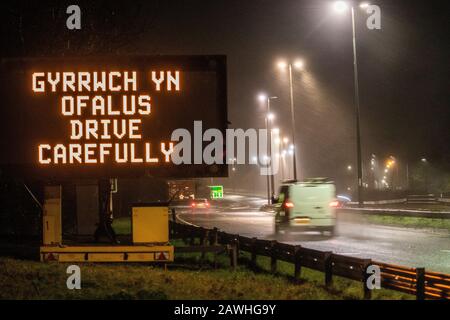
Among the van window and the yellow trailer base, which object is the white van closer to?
the van window

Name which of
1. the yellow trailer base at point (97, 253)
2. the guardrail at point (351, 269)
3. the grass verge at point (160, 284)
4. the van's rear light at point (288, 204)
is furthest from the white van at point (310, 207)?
the yellow trailer base at point (97, 253)

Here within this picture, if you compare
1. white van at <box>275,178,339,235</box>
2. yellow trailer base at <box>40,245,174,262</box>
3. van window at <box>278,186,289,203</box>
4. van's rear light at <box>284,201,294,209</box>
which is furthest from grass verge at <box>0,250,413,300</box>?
van window at <box>278,186,289,203</box>

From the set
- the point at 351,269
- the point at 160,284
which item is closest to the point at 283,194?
the point at 160,284

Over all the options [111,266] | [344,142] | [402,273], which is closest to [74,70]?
[111,266]

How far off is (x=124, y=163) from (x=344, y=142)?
9836 cm

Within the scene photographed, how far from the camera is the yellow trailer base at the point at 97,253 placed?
14.9 meters

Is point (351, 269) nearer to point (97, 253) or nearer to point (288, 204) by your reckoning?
point (97, 253)

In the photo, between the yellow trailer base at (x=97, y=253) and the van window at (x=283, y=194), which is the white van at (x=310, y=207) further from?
the yellow trailer base at (x=97, y=253)

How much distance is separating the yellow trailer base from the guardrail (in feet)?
8.96

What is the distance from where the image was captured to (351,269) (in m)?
12.2

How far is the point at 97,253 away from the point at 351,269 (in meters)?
5.74

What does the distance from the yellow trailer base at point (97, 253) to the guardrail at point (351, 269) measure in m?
2.73

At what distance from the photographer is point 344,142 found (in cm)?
11038

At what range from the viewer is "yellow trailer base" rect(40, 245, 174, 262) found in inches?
588
